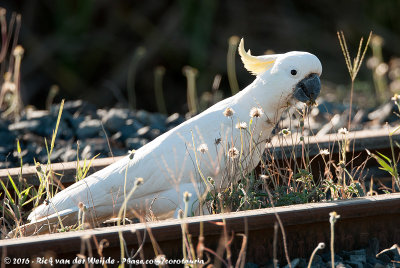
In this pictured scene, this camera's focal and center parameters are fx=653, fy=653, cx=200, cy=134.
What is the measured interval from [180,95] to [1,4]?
245cm

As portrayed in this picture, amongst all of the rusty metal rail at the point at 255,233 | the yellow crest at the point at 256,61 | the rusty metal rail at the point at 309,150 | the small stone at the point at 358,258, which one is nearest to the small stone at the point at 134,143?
the rusty metal rail at the point at 309,150

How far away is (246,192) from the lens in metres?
2.30

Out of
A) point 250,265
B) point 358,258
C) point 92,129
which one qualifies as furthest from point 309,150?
point 92,129

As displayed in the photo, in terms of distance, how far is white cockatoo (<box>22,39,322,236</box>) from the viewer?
2.46 metres

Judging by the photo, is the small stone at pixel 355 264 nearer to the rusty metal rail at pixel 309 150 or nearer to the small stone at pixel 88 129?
the rusty metal rail at pixel 309 150

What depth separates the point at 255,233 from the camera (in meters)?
2.08

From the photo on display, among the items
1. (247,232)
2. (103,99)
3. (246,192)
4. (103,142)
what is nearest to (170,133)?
(246,192)

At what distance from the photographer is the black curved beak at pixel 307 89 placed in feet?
8.61

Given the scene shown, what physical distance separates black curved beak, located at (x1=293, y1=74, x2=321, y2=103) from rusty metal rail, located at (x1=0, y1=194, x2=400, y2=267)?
57 cm

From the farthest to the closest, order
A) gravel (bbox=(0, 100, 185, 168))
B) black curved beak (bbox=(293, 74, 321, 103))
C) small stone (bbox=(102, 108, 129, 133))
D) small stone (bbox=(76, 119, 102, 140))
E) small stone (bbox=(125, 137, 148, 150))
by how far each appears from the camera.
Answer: small stone (bbox=(102, 108, 129, 133)) → small stone (bbox=(76, 119, 102, 140)) → small stone (bbox=(125, 137, 148, 150)) → gravel (bbox=(0, 100, 185, 168)) → black curved beak (bbox=(293, 74, 321, 103))

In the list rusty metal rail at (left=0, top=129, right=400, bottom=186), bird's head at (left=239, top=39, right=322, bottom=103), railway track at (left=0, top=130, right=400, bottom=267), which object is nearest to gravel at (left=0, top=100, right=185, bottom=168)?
rusty metal rail at (left=0, top=129, right=400, bottom=186)

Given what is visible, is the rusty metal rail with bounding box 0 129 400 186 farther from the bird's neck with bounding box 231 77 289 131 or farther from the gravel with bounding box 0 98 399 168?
the gravel with bounding box 0 98 399 168

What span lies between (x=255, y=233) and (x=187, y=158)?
0.58 metres

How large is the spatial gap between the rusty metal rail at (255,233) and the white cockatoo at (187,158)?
1.26 ft
